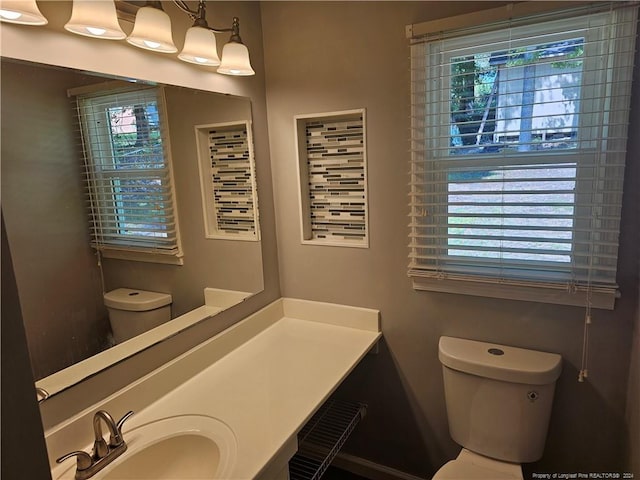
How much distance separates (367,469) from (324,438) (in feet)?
1.53

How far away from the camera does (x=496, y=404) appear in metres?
1.55

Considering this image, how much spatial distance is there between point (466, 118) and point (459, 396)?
43.0 inches

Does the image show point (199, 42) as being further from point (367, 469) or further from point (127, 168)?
point (367, 469)

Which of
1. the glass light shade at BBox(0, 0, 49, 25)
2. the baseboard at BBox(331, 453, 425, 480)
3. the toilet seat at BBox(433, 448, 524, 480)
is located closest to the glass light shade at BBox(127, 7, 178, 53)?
the glass light shade at BBox(0, 0, 49, 25)

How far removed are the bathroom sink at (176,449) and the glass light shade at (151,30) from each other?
121 cm

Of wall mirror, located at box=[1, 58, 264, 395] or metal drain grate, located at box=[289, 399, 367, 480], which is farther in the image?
metal drain grate, located at box=[289, 399, 367, 480]

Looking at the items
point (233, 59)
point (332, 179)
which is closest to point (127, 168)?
point (233, 59)

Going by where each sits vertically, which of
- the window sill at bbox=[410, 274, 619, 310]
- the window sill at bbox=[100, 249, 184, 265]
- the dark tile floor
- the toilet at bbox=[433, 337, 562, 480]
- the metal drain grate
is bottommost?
the dark tile floor

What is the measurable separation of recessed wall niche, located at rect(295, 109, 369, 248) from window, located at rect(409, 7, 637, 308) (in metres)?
0.28

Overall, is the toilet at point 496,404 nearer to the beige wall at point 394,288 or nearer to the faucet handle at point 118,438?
the beige wall at point 394,288

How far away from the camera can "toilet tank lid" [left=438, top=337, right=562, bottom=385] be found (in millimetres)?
1477

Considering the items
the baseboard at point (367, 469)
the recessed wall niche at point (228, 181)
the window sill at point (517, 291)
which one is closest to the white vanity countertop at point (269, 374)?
the window sill at point (517, 291)

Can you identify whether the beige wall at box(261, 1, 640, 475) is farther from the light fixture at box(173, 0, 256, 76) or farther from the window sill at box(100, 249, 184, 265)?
Result: the window sill at box(100, 249, 184, 265)

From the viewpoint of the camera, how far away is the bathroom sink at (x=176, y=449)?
1199 mm
